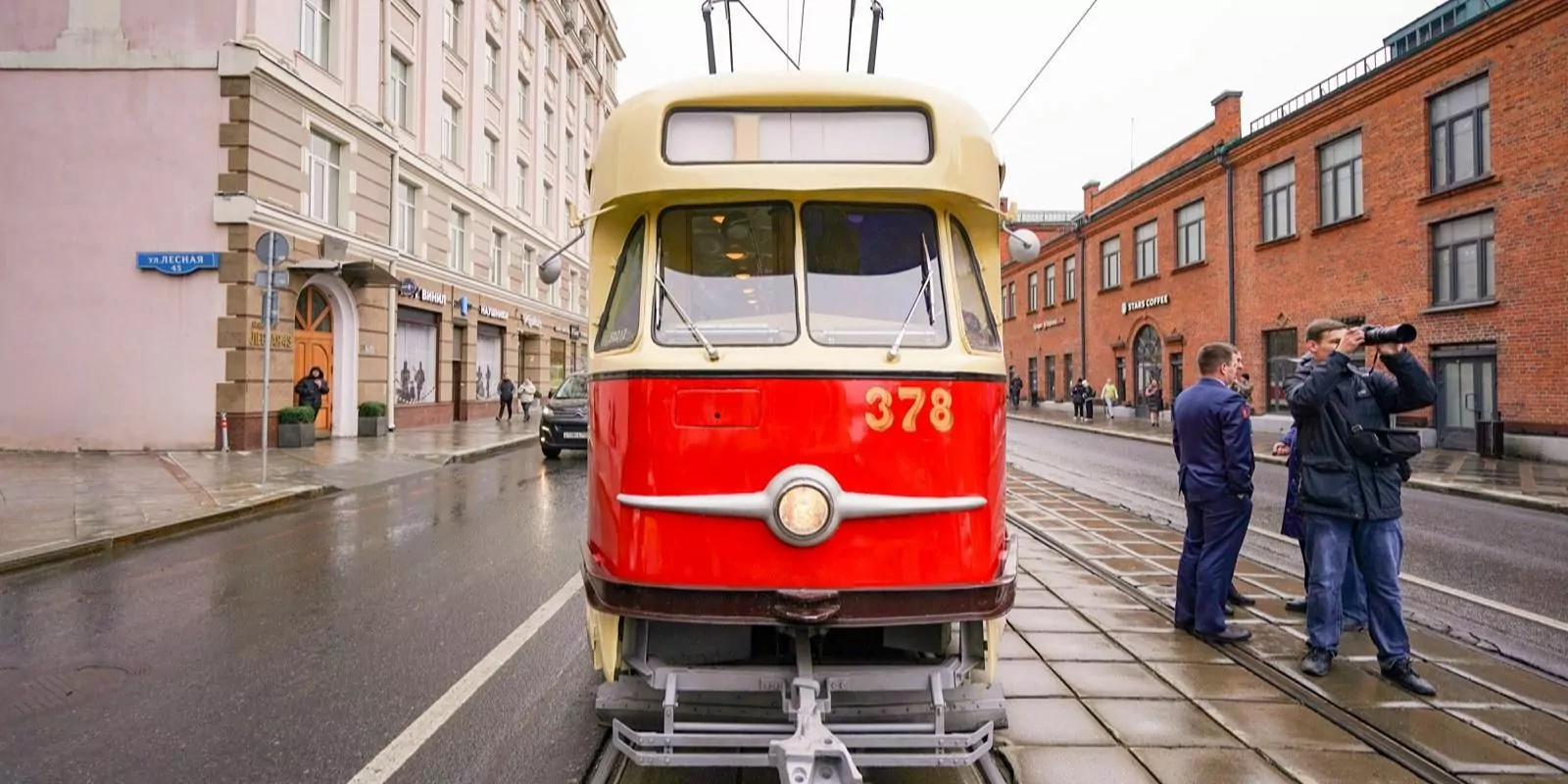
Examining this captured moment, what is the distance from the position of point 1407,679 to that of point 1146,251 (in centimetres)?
2815

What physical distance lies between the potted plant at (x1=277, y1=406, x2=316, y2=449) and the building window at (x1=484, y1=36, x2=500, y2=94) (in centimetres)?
1436

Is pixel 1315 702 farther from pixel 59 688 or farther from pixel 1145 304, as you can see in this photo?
pixel 1145 304

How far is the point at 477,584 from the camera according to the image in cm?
Result: 596

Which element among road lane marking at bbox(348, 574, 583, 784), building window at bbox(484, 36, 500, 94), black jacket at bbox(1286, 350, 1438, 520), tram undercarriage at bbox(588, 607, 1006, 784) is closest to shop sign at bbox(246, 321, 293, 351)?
road lane marking at bbox(348, 574, 583, 784)

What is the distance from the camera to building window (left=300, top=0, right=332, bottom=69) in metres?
16.5

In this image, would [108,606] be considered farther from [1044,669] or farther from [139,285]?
[139,285]

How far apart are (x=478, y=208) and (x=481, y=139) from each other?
88.3 inches

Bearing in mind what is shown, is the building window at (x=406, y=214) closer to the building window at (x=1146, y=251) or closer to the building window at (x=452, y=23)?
the building window at (x=452, y=23)

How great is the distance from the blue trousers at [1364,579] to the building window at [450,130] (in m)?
23.9

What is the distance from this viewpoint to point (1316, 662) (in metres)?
4.10

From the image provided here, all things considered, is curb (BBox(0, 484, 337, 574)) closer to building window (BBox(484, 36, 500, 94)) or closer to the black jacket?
the black jacket

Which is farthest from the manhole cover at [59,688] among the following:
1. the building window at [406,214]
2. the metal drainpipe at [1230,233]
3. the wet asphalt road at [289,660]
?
the metal drainpipe at [1230,233]

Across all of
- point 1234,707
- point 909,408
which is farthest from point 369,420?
point 1234,707

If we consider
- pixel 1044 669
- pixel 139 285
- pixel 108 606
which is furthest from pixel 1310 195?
pixel 139 285
